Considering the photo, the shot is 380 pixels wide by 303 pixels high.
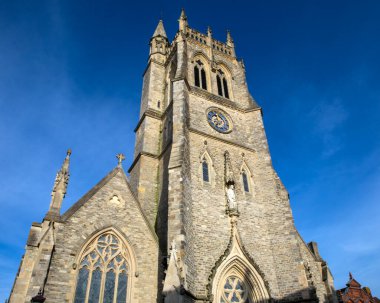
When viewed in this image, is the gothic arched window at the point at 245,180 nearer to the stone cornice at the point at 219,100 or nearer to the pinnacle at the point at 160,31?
the stone cornice at the point at 219,100

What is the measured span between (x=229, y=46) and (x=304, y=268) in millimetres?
A: 19939

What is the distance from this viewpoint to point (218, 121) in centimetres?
2052

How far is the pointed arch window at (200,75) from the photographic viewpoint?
2308 cm

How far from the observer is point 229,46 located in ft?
92.7

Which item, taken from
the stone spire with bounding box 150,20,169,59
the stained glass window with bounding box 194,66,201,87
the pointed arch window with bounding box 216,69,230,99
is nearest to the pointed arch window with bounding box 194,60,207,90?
the stained glass window with bounding box 194,66,201,87

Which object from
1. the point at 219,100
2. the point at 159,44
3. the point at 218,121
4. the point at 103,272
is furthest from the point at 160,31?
the point at 103,272

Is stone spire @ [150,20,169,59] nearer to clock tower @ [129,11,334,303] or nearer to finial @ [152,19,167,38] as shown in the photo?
finial @ [152,19,167,38]

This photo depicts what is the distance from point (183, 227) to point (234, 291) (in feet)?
13.2

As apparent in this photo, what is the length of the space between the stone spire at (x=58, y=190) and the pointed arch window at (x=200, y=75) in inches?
458

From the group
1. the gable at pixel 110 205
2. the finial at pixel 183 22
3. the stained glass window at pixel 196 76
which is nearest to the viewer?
the gable at pixel 110 205

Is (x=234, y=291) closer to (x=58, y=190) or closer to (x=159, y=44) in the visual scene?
(x=58, y=190)

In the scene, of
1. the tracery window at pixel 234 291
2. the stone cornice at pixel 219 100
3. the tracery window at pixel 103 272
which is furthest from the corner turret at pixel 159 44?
the tracery window at pixel 234 291

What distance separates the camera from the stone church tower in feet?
38.5

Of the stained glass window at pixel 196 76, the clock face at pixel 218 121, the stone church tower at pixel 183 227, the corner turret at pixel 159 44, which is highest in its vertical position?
the corner turret at pixel 159 44
